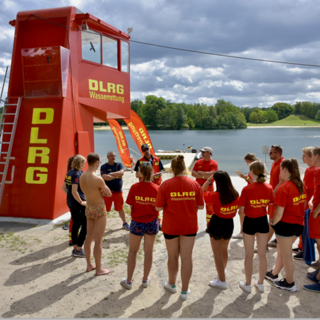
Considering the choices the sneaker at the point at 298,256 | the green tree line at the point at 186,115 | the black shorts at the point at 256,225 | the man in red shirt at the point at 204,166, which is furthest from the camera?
the green tree line at the point at 186,115

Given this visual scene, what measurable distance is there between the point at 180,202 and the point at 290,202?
1.35 meters

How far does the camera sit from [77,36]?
6.81 metres

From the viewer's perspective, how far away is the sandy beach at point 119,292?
3135 mm

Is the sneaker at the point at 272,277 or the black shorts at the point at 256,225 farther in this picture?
the sneaker at the point at 272,277

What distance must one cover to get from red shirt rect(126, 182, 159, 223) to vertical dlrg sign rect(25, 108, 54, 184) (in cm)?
360

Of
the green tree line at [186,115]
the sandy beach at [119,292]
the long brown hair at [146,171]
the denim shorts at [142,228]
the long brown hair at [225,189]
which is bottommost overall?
the sandy beach at [119,292]

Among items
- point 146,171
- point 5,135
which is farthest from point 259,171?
point 5,135

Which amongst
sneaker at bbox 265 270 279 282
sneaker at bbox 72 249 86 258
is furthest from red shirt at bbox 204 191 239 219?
sneaker at bbox 72 249 86 258

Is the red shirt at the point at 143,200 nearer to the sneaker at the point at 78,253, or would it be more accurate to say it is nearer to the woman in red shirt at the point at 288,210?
the woman in red shirt at the point at 288,210

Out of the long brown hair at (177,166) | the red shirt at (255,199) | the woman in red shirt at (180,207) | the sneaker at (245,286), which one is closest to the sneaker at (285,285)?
the sneaker at (245,286)

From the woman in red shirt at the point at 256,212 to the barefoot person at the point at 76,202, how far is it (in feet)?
8.03

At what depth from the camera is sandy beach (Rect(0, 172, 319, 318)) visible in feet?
10.3

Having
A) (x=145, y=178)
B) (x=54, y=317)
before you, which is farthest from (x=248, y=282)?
(x=54, y=317)

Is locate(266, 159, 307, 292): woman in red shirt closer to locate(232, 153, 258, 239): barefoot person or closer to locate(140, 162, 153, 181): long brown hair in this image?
locate(232, 153, 258, 239): barefoot person
